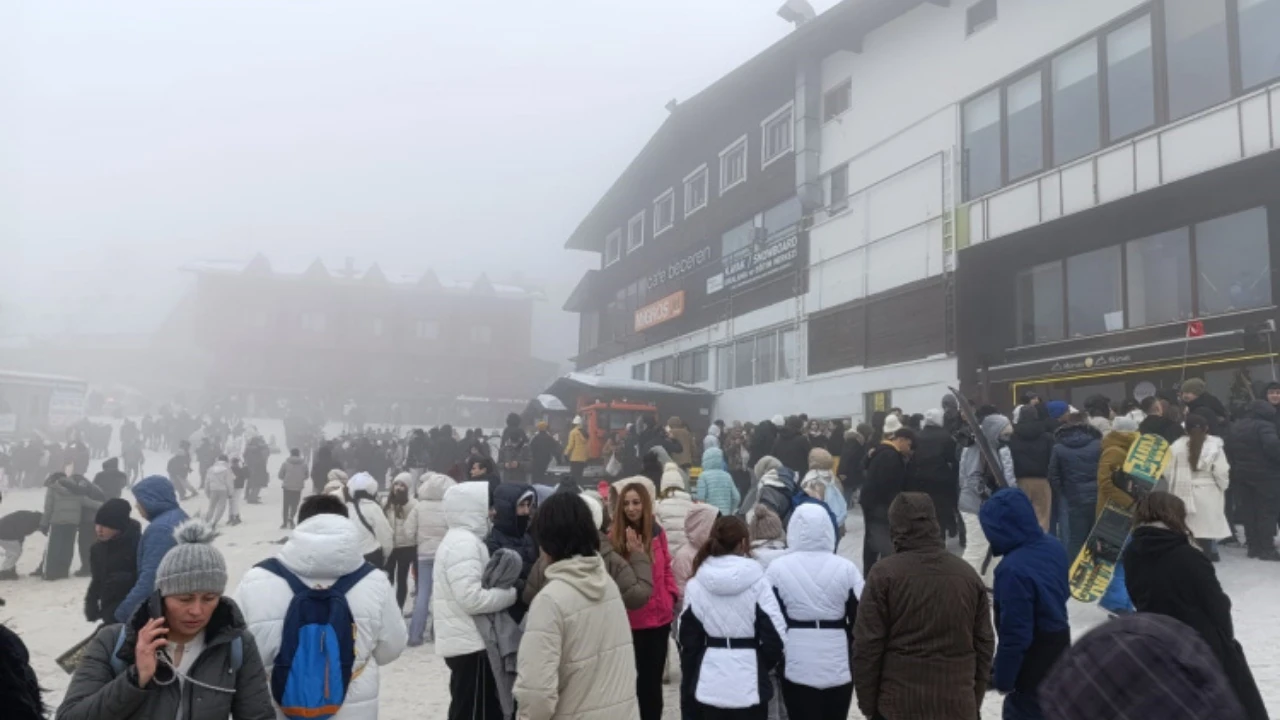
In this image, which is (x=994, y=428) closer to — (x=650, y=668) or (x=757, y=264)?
(x=650, y=668)

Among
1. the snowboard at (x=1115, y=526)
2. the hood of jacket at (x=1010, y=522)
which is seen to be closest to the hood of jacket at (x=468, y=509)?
the hood of jacket at (x=1010, y=522)

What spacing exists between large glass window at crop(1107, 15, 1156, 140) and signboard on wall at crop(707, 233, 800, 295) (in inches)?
386

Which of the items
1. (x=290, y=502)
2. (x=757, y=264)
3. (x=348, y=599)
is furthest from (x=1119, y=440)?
(x=757, y=264)

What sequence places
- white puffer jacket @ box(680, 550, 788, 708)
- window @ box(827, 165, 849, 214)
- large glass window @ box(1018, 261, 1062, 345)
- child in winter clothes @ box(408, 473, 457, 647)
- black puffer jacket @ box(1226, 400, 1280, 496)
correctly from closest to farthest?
1. white puffer jacket @ box(680, 550, 788, 708)
2. child in winter clothes @ box(408, 473, 457, 647)
3. black puffer jacket @ box(1226, 400, 1280, 496)
4. large glass window @ box(1018, 261, 1062, 345)
5. window @ box(827, 165, 849, 214)

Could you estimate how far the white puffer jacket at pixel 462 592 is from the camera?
452 cm

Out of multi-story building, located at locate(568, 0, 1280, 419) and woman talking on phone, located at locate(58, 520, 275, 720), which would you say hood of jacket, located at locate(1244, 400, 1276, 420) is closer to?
multi-story building, located at locate(568, 0, 1280, 419)

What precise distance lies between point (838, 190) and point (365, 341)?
41.3 metres

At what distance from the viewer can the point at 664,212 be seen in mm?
34875

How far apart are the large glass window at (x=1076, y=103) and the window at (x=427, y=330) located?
1841 inches

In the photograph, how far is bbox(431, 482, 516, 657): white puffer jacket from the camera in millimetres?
4520

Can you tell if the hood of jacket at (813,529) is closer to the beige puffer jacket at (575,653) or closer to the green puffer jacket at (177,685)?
the beige puffer jacket at (575,653)

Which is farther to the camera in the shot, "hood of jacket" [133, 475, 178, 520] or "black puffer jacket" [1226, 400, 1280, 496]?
"black puffer jacket" [1226, 400, 1280, 496]

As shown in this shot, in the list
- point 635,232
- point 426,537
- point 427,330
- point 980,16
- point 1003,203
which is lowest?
point 426,537

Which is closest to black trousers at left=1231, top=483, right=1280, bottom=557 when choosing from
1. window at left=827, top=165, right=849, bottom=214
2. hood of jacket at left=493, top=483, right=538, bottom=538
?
hood of jacket at left=493, top=483, right=538, bottom=538
